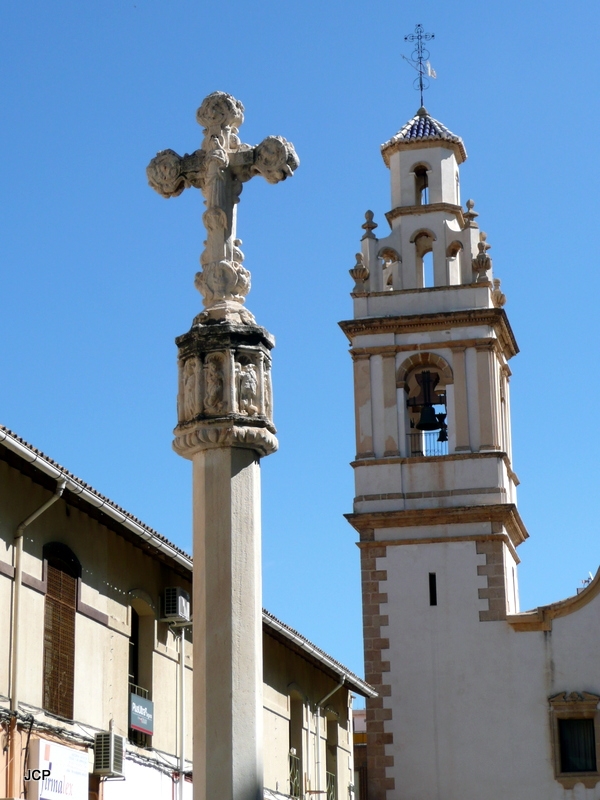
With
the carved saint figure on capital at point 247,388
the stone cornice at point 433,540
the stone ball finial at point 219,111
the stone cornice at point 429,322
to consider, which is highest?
the stone cornice at point 429,322

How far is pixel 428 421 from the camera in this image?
35500 mm

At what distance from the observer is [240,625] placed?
412 inches

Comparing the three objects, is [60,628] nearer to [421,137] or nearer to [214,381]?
[214,381]

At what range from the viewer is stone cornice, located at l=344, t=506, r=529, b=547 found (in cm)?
3453

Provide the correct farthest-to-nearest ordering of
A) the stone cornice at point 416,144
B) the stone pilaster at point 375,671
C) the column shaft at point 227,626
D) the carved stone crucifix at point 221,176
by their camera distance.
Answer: the stone cornice at point 416,144 < the stone pilaster at point 375,671 < the carved stone crucifix at point 221,176 < the column shaft at point 227,626

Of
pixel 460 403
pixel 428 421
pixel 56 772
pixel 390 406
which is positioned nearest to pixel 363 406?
pixel 390 406

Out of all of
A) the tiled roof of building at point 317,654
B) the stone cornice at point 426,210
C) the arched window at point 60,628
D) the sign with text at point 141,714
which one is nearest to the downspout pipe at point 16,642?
the arched window at point 60,628

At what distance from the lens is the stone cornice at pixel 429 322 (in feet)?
117

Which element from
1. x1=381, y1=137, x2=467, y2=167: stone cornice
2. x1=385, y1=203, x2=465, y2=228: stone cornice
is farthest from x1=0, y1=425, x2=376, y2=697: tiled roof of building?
x1=381, y1=137, x2=467, y2=167: stone cornice

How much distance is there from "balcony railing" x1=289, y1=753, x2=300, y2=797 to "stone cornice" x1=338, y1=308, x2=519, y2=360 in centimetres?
1015

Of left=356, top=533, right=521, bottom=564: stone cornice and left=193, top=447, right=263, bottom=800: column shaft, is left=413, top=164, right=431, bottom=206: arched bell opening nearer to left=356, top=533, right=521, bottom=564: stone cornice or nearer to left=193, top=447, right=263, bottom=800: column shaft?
left=356, top=533, right=521, bottom=564: stone cornice

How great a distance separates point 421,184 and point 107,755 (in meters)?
21.1

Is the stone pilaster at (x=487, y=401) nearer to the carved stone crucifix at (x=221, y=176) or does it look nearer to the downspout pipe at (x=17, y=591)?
the downspout pipe at (x=17, y=591)

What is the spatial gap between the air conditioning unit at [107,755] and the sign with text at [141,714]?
1314 millimetres
